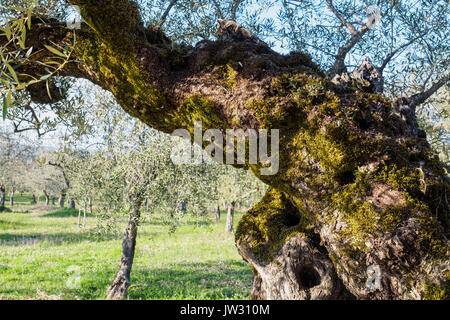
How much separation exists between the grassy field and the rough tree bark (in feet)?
23.4

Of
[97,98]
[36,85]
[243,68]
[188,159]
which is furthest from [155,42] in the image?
[97,98]

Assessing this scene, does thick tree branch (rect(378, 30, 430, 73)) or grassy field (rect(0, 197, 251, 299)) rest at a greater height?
thick tree branch (rect(378, 30, 430, 73))

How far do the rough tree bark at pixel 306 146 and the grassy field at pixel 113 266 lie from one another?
23.4 feet

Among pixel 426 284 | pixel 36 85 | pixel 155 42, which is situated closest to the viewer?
pixel 426 284

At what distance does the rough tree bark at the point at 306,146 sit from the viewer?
2.97m

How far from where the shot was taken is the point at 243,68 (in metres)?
3.77

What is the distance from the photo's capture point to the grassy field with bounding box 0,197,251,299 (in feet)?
40.4

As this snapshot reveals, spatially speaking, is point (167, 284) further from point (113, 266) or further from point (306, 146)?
point (306, 146)

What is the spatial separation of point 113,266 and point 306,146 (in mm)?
15129

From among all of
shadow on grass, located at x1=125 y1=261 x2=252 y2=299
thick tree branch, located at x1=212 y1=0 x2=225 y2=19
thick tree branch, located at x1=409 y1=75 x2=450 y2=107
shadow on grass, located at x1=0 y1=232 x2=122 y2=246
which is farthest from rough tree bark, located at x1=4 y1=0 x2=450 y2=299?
shadow on grass, located at x1=0 y1=232 x2=122 y2=246

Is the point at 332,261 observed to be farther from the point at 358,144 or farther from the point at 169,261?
the point at 169,261

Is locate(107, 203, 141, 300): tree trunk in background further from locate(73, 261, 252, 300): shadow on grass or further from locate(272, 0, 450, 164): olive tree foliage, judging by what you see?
locate(272, 0, 450, 164): olive tree foliage

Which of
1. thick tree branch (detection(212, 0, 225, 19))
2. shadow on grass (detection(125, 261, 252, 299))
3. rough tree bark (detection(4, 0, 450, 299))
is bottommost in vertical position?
shadow on grass (detection(125, 261, 252, 299))
